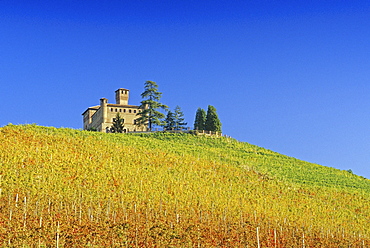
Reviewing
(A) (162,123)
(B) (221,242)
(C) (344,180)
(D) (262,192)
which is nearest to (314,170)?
(C) (344,180)

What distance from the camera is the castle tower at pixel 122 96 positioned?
10662 centimetres

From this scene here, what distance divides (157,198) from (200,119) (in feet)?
195

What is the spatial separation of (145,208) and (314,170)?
38.2m

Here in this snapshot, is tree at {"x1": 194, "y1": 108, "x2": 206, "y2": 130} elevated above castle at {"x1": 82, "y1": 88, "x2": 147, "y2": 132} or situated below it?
below

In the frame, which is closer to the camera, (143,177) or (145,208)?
(145,208)

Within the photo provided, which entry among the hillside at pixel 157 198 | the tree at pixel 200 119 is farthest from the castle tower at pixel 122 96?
the hillside at pixel 157 198

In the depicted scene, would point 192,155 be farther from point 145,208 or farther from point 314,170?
point 145,208

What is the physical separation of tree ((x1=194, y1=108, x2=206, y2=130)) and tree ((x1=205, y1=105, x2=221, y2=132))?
106 inches

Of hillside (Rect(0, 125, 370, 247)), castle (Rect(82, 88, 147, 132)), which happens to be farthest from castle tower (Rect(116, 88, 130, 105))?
hillside (Rect(0, 125, 370, 247))

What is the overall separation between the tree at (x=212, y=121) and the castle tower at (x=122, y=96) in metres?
27.1

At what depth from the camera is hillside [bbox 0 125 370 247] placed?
2228cm

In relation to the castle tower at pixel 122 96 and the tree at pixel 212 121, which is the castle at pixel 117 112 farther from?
the tree at pixel 212 121

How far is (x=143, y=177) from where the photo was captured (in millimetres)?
36469

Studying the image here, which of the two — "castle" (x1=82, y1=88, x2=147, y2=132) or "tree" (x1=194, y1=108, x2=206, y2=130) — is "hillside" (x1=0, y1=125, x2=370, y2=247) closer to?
"tree" (x1=194, y1=108, x2=206, y2=130)
